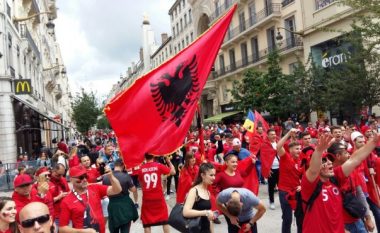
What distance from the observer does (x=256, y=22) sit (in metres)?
34.8

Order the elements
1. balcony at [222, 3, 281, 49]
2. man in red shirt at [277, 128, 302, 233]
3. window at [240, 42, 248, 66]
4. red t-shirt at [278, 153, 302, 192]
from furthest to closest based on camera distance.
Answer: window at [240, 42, 248, 66] → balcony at [222, 3, 281, 49] → red t-shirt at [278, 153, 302, 192] → man in red shirt at [277, 128, 302, 233]

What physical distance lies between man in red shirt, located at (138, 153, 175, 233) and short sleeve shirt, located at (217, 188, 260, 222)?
2.40 m

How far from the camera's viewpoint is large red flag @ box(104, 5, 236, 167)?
20.2 ft

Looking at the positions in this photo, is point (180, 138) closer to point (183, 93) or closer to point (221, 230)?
point (183, 93)

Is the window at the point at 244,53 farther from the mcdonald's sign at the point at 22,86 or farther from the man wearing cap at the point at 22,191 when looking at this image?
the man wearing cap at the point at 22,191

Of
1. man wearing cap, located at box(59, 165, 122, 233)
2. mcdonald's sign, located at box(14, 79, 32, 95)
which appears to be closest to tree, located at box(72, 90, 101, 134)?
mcdonald's sign, located at box(14, 79, 32, 95)

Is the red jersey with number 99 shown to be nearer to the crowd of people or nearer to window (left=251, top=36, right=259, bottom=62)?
the crowd of people

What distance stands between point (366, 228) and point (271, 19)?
95.3 ft

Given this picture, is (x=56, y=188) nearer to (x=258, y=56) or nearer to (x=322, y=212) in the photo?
(x=322, y=212)

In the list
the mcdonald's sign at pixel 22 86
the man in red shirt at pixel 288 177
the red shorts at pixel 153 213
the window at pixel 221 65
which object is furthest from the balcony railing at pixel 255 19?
the red shorts at pixel 153 213

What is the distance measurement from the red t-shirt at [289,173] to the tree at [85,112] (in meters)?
48.4

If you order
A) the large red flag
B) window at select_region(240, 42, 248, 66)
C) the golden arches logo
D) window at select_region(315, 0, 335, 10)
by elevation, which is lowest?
the large red flag

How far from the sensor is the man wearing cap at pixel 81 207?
4855mm

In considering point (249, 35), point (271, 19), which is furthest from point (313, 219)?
point (249, 35)
